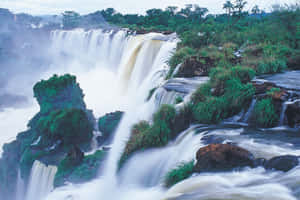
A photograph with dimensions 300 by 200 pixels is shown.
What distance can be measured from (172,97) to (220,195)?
219 inches

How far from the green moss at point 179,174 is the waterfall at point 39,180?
7.12 meters

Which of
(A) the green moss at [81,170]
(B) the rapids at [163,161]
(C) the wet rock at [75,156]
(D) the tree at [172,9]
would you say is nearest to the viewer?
(B) the rapids at [163,161]

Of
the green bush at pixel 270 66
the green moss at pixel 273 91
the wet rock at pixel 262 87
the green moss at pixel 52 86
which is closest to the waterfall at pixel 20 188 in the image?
the green moss at pixel 52 86

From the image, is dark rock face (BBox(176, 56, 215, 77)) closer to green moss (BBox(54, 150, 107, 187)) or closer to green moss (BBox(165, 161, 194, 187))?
green moss (BBox(54, 150, 107, 187))

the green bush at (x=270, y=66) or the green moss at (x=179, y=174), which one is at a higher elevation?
the green bush at (x=270, y=66)

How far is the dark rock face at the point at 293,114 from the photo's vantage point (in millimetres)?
7442

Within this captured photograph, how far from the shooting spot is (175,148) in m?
7.57

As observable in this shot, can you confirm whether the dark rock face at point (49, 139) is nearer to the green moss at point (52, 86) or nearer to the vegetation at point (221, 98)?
the green moss at point (52, 86)

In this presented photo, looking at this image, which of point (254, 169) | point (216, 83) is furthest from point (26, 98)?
point (254, 169)

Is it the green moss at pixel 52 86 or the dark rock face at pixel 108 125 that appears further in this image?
the green moss at pixel 52 86

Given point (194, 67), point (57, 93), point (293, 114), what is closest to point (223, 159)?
point (293, 114)

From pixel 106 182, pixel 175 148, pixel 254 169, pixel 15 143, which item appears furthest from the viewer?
pixel 15 143

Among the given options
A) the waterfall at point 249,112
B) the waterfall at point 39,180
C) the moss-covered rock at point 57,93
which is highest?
the waterfall at point 249,112

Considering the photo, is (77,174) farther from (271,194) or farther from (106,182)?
(271,194)
